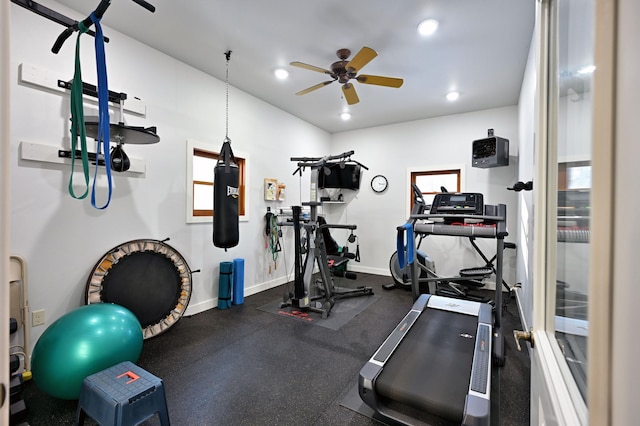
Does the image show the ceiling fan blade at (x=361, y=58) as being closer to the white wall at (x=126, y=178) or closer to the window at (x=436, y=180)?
the white wall at (x=126, y=178)

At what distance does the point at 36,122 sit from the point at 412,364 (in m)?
3.74

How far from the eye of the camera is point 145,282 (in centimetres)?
292

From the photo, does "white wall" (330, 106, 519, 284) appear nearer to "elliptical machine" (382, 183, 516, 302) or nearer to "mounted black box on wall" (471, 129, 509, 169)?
"mounted black box on wall" (471, 129, 509, 169)

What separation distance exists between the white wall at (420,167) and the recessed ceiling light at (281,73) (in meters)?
2.83

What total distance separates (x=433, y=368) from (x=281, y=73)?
3726 mm

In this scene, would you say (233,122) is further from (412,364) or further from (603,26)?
(603,26)

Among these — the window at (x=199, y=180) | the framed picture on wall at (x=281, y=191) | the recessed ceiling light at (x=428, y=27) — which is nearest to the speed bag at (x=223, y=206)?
the window at (x=199, y=180)

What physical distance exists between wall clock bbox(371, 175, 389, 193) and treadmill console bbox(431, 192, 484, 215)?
7.77 feet

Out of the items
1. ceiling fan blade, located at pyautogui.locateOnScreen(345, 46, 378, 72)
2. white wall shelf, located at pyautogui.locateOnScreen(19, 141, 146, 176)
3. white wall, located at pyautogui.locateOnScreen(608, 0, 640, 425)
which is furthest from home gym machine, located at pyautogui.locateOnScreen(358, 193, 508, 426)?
white wall shelf, located at pyautogui.locateOnScreen(19, 141, 146, 176)

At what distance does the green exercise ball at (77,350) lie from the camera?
Result: 73.2 inches

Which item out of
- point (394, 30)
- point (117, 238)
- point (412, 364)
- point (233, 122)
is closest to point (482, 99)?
point (394, 30)

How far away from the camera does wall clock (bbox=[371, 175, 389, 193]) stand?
237 inches

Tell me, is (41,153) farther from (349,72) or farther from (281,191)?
(281,191)

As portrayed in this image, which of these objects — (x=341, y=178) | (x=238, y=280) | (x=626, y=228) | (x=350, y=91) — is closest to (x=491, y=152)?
(x=350, y=91)
